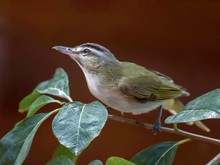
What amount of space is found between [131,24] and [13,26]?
470 mm

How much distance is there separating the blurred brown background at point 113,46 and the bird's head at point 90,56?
47 centimetres

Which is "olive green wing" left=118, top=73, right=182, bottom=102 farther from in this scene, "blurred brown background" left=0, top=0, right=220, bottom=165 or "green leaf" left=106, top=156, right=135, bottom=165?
"blurred brown background" left=0, top=0, right=220, bottom=165

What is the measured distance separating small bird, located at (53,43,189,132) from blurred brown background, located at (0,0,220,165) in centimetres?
48

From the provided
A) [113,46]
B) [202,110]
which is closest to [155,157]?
[202,110]

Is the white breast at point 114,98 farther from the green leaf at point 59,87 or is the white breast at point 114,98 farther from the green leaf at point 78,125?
the green leaf at point 78,125

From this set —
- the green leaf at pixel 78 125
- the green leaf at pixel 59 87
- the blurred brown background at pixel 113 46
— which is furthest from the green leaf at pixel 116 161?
the blurred brown background at pixel 113 46

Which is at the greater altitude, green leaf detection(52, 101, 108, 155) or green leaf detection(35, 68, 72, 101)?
green leaf detection(52, 101, 108, 155)

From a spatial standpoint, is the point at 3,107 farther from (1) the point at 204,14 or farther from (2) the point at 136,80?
(2) the point at 136,80

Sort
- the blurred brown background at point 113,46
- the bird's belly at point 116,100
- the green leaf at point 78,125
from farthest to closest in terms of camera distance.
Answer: the blurred brown background at point 113,46, the bird's belly at point 116,100, the green leaf at point 78,125

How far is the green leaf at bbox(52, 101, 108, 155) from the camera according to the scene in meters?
0.51

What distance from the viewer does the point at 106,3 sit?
4.72 feet

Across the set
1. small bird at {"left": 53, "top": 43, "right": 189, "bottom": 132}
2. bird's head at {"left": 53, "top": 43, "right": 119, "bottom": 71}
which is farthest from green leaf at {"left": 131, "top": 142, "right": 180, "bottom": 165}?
bird's head at {"left": 53, "top": 43, "right": 119, "bottom": 71}

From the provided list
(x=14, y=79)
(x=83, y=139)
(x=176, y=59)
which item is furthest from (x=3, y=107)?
(x=83, y=139)

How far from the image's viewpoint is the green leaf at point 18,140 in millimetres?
605
